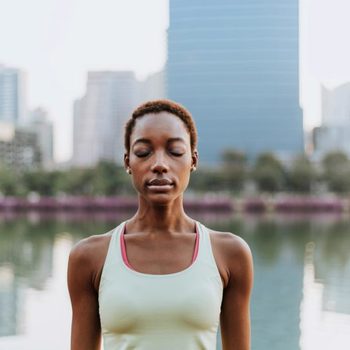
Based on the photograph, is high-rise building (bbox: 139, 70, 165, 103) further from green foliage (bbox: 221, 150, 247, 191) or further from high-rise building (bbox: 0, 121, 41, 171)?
green foliage (bbox: 221, 150, 247, 191)

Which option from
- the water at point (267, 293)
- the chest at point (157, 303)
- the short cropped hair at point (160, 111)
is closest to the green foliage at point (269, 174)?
the water at point (267, 293)

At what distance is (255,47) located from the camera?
4778 cm

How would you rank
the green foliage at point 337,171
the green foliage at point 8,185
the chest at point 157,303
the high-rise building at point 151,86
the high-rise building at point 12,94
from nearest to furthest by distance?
the chest at point 157,303
the green foliage at point 8,185
the green foliage at point 337,171
the high-rise building at point 151,86
the high-rise building at point 12,94

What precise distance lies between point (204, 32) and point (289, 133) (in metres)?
9.71

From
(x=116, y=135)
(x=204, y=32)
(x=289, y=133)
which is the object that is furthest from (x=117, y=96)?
(x=289, y=133)

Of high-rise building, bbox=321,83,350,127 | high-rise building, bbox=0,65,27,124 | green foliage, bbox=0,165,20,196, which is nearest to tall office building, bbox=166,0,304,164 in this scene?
high-rise building, bbox=321,83,350,127

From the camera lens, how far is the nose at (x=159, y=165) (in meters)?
0.96

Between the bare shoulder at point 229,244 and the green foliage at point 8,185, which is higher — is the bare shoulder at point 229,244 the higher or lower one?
the higher one

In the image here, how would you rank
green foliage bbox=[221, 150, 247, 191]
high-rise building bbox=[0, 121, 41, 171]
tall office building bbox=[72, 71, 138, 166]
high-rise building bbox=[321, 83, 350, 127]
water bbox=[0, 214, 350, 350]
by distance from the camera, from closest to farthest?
water bbox=[0, 214, 350, 350] → green foliage bbox=[221, 150, 247, 191] → high-rise building bbox=[0, 121, 41, 171] → high-rise building bbox=[321, 83, 350, 127] → tall office building bbox=[72, 71, 138, 166]

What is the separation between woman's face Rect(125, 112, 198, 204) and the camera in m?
0.97

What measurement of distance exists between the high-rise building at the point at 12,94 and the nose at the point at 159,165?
7952cm

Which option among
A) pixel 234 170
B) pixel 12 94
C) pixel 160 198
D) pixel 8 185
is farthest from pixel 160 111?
pixel 12 94

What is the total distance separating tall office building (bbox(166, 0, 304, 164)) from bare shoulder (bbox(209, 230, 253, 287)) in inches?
1788

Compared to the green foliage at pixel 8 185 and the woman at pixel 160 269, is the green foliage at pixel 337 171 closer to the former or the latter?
the green foliage at pixel 8 185
